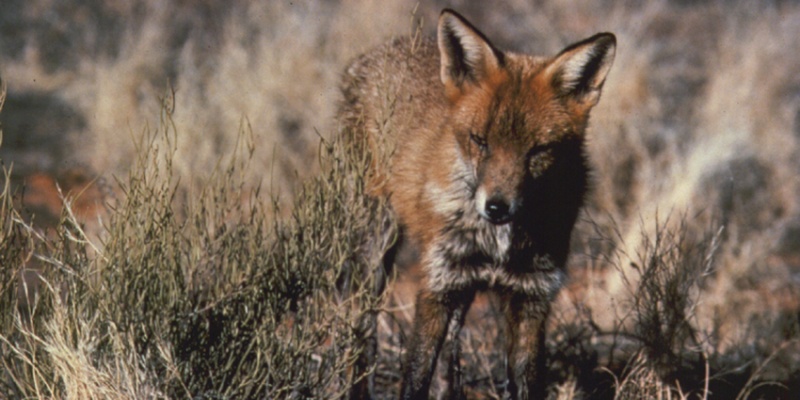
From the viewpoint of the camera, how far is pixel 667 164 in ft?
31.2

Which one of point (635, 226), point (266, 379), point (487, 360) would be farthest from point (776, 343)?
point (266, 379)

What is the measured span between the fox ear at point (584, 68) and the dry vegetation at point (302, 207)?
782mm

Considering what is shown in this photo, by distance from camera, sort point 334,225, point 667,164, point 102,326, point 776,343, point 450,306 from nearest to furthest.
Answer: point 102,326 < point 334,225 < point 450,306 < point 776,343 < point 667,164

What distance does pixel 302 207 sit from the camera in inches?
176

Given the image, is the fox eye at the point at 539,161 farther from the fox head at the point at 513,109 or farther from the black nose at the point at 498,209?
the black nose at the point at 498,209

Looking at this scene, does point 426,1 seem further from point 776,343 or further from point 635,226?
point 776,343

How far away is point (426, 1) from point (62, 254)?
33.3 feet

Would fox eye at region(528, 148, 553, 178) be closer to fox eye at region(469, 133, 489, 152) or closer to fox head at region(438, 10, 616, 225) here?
fox head at region(438, 10, 616, 225)

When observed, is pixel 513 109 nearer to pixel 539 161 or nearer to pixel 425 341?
pixel 539 161

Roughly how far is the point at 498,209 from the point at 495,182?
0.13 metres

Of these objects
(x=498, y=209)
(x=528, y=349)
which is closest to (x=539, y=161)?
(x=498, y=209)

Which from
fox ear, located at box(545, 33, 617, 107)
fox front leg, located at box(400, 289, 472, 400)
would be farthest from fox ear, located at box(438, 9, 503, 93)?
fox front leg, located at box(400, 289, 472, 400)

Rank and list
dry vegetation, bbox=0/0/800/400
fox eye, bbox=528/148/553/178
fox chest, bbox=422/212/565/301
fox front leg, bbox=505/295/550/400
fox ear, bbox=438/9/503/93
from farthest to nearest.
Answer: fox front leg, bbox=505/295/550/400 < fox chest, bbox=422/212/565/301 < fox ear, bbox=438/9/503/93 < fox eye, bbox=528/148/553/178 < dry vegetation, bbox=0/0/800/400

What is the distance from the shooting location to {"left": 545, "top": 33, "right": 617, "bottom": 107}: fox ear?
14.1 feet
